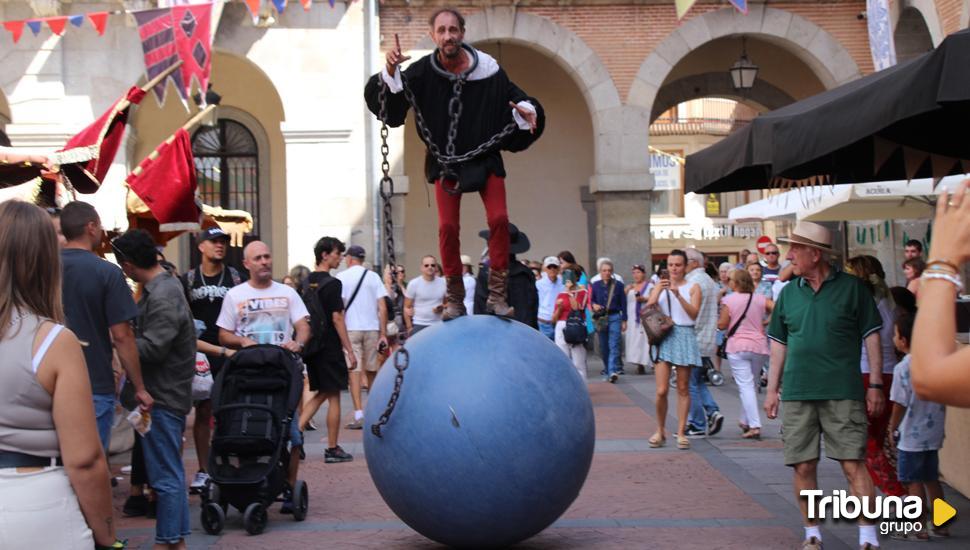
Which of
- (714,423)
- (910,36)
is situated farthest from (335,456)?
(910,36)

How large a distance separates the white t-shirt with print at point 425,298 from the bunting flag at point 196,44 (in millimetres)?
6949

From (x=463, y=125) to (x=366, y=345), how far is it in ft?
21.8

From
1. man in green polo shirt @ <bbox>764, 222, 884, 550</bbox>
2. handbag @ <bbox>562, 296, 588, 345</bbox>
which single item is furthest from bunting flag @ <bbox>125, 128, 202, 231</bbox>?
handbag @ <bbox>562, 296, 588, 345</bbox>

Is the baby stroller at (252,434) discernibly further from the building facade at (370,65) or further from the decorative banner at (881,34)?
the building facade at (370,65)

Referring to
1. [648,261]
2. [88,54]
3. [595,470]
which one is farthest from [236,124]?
[595,470]

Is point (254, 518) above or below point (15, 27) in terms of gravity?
below

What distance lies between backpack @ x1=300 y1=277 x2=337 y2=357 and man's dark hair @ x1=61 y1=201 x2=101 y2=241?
395 centimetres

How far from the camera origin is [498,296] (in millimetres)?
7418

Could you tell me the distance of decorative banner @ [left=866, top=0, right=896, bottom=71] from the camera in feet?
59.8

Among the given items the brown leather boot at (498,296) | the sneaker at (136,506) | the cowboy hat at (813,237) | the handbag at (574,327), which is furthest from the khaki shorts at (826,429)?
the handbag at (574,327)

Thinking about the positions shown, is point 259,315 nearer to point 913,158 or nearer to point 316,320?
point 316,320

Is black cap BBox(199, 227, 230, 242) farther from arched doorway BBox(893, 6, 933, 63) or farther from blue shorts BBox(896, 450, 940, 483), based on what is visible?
arched doorway BBox(893, 6, 933, 63)

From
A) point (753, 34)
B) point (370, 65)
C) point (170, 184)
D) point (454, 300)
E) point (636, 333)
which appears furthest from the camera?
point (753, 34)

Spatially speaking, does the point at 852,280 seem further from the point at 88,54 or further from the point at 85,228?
the point at 88,54
